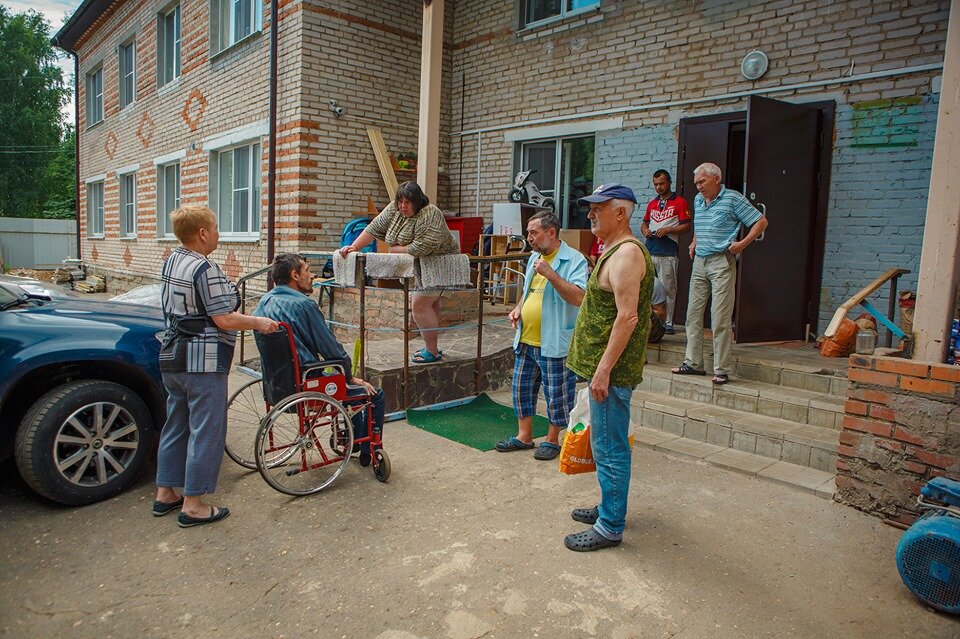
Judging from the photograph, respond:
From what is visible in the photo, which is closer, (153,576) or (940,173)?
(153,576)

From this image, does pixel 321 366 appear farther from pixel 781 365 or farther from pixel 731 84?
pixel 731 84

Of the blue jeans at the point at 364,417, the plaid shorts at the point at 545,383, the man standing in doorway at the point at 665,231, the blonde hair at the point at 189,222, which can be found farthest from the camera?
the man standing in doorway at the point at 665,231

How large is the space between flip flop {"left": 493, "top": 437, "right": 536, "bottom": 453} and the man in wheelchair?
3.90 feet

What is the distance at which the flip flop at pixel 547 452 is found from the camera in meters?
4.68

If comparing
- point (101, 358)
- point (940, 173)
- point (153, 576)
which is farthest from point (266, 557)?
point (940, 173)

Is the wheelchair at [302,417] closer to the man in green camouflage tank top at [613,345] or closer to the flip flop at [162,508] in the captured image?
the flip flop at [162,508]

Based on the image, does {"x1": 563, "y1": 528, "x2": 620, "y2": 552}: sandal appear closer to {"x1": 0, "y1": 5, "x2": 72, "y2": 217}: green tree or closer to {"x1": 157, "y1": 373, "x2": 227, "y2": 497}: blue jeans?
{"x1": 157, "y1": 373, "x2": 227, "y2": 497}: blue jeans

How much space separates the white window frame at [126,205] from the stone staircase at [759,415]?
45.6 ft

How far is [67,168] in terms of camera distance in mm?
38562

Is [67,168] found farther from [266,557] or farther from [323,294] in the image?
[266,557]

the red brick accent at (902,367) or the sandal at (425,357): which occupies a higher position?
the red brick accent at (902,367)

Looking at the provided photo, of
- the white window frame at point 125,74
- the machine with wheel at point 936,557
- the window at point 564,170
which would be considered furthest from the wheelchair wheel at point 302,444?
the white window frame at point 125,74

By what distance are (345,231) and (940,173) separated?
259 inches

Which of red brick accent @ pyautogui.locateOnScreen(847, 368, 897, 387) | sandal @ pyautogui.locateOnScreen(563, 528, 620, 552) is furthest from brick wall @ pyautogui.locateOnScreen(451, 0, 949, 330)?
sandal @ pyautogui.locateOnScreen(563, 528, 620, 552)
